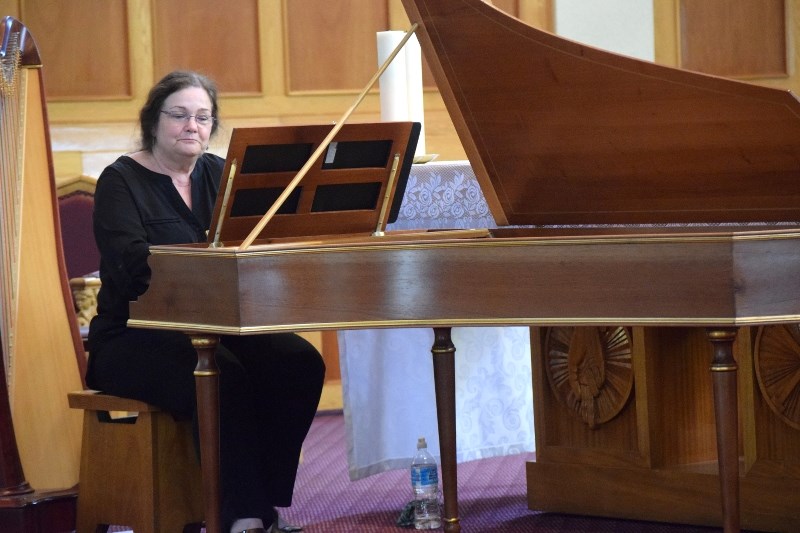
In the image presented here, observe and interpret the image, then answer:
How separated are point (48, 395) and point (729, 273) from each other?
161 cm

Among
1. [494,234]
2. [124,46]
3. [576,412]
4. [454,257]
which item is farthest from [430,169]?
[124,46]

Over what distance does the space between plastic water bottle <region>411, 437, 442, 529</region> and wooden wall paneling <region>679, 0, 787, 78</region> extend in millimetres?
2391

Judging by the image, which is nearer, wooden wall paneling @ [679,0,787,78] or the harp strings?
the harp strings

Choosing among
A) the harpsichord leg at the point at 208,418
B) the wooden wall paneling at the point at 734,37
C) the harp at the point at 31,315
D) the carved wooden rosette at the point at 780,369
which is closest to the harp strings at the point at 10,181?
the harp at the point at 31,315

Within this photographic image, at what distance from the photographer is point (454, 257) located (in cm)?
227

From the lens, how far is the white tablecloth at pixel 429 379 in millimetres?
3178

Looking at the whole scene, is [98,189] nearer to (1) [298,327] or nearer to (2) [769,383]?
(1) [298,327]

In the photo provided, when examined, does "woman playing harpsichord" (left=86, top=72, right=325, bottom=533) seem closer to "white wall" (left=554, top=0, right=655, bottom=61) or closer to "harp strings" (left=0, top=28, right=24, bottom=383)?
"harp strings" (left=0, top=28, right=24, bottom=383)

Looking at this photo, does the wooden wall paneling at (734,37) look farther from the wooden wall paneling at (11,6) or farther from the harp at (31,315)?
the harp at (31,315)

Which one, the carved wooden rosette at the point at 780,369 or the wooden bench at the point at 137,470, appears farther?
the carved wooden rosette at the point at 780,369

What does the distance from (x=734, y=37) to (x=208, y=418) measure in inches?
130

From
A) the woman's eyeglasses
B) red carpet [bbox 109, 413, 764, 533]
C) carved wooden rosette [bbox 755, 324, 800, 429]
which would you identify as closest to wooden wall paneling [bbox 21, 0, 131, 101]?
red carpet [bbox 109, 413, 764, 533]

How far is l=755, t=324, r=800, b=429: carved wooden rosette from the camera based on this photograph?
113 inches

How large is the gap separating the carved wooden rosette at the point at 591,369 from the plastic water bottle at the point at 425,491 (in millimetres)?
384
